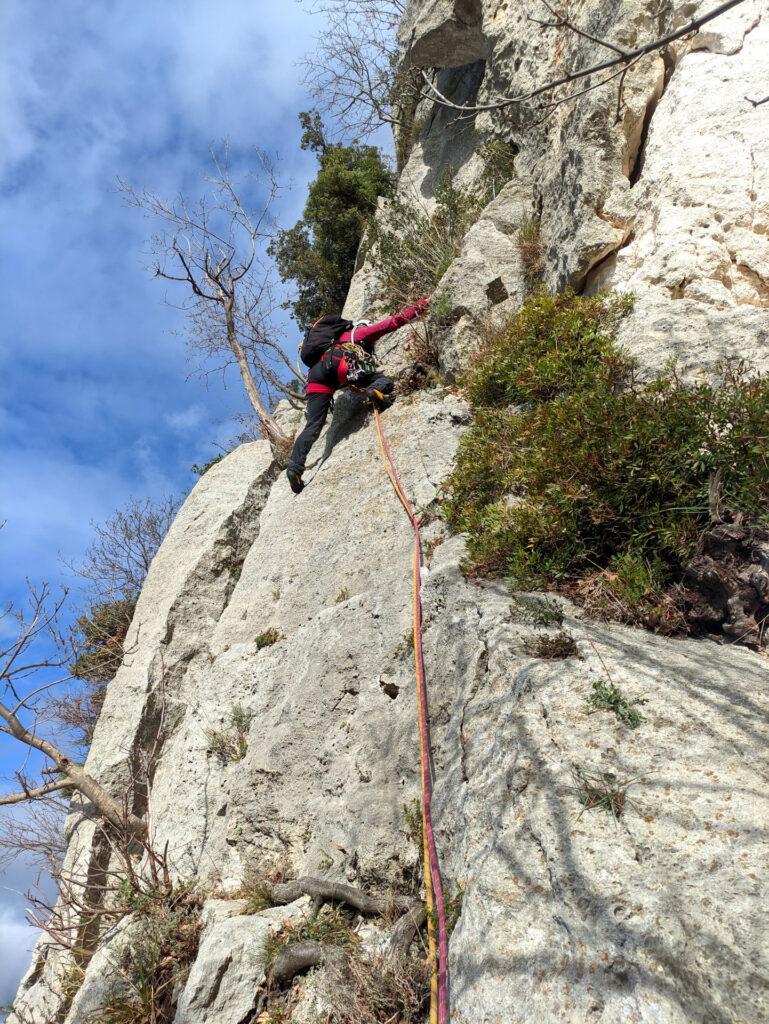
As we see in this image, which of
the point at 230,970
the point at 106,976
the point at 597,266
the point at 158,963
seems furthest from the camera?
the point at 597,266

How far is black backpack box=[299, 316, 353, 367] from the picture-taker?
32.9 ft

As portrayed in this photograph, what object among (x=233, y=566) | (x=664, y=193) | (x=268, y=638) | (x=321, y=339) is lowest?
(x=268, y=638)

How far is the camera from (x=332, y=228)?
16016 millimetres

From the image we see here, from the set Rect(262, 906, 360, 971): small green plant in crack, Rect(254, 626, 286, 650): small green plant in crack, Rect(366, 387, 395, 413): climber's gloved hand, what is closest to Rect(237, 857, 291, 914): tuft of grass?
Rect(262, 906, 360, 971): small green plant in crack

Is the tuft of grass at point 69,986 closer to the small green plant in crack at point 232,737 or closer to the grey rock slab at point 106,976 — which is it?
the grey rock slab at point 106,976

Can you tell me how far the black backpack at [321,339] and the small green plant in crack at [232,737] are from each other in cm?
528

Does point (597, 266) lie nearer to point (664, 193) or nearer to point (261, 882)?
point (664, 193)

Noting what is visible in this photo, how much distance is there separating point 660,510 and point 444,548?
193cm

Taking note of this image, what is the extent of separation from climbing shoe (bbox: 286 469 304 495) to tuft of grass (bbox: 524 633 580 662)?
5.94 m

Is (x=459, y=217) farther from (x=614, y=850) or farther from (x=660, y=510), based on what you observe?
(x=614, y=850)

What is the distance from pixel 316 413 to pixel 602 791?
739 cm

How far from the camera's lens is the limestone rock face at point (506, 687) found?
9.17 feet

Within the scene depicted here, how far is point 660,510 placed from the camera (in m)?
4.50

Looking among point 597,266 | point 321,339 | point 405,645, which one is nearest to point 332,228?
point 321,339
